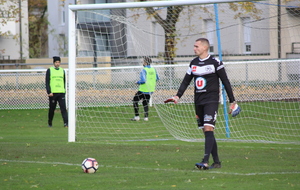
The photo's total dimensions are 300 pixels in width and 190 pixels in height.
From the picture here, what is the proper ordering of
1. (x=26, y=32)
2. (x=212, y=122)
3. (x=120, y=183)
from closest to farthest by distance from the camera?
(x=120, y=183), (x=212, y=122), (x=26, y=32)

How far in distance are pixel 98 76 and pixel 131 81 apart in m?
1.31

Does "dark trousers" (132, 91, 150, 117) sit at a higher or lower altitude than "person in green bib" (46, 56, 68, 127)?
lower

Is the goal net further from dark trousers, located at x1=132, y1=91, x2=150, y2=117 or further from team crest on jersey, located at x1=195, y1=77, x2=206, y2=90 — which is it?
team crest on jersey, located at x1=195, y1=77, x2=206, y2=90

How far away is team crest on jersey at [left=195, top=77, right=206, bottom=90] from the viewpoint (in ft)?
24.8

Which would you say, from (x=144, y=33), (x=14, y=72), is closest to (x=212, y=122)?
(x=144, y=33)

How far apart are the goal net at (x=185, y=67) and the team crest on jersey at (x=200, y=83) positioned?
2922 mm

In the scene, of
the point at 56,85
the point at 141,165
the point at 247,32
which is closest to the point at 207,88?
the point at 141,165

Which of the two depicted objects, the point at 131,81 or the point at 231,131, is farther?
the point at 131,81

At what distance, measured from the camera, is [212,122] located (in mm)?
7469

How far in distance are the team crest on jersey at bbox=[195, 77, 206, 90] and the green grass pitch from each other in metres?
1.22

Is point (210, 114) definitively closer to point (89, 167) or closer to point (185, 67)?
point (89, 167)

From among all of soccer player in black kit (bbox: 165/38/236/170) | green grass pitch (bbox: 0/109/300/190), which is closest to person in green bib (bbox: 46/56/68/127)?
green grass pitch (bbox: 0/109/300/190)

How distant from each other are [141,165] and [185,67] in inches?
418

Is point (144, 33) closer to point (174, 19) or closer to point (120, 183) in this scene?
point (174, 19)
